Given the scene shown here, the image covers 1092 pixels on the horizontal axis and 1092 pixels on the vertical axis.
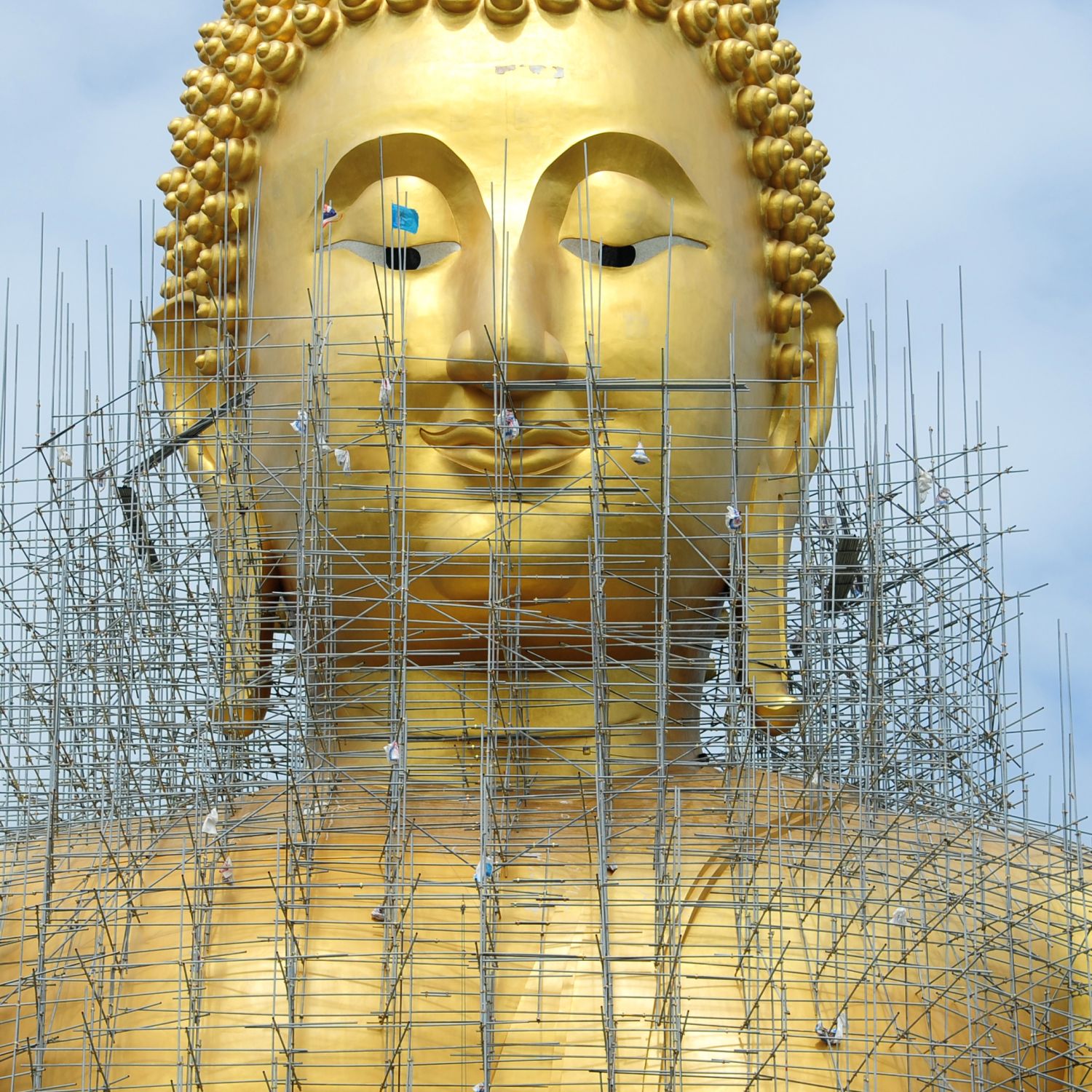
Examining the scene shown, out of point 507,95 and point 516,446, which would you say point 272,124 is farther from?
point 516,446

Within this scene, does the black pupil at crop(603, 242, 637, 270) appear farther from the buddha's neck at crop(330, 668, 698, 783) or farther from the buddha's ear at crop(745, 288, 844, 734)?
the buddha's neck at crop(330, 668, 698, 783)

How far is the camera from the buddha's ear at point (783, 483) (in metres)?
13.1

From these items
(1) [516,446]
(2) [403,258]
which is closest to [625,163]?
(2) [403,258]

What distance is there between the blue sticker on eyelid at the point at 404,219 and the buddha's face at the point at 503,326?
0.07m

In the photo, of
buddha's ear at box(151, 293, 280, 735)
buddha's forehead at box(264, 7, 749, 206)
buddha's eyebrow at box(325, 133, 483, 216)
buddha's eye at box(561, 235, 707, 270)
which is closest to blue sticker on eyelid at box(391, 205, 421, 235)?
buddha's eyebrow at box(325, 133, 483, 216)

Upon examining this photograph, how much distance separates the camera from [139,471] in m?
13.4

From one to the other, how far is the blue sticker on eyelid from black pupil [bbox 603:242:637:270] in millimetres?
912

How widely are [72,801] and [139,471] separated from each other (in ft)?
5.45

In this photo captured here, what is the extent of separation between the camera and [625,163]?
13078 mm

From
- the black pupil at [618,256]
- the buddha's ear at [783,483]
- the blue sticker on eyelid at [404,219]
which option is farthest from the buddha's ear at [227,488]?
the buddha's ear at [783,483]

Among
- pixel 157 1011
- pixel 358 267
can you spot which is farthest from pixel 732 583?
pixel 157 1011

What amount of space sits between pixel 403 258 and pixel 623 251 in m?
1.06

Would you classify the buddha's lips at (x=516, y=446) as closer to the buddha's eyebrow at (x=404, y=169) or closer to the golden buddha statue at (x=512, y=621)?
the golden buddha statue at (x=512, y=621)

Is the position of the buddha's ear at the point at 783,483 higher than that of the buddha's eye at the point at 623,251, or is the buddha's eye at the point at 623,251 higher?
the buddha's eye at the point at 623,251
